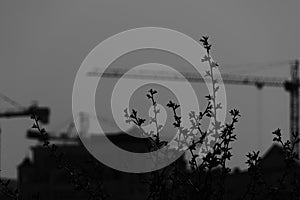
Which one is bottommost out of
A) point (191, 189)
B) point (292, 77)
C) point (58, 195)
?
point (191, 189)

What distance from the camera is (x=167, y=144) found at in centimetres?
969

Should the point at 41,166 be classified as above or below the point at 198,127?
above

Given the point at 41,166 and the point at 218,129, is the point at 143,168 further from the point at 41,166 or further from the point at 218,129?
the point at 41,166

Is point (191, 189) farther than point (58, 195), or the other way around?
point (58, 195)

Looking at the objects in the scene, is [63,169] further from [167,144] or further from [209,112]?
[209,112]

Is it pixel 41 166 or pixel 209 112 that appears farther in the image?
pixel 41 166

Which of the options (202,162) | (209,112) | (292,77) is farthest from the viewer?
(292,77)

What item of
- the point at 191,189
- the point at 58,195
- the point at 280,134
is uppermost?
the point at 58,195

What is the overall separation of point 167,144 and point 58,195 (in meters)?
144

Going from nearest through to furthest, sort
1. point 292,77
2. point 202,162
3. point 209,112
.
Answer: point 202,162 → point 209,112 → point 292,77

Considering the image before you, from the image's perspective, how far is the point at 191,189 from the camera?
30.9ft

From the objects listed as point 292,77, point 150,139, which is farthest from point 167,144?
point 292,77

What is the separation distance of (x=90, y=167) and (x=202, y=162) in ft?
5.10

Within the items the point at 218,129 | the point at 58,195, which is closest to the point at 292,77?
the point at 58,195
